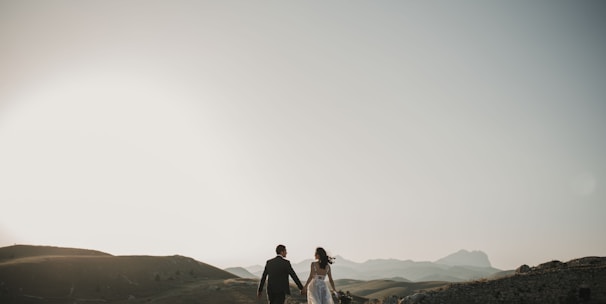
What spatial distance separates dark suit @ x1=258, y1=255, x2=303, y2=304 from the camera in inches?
478

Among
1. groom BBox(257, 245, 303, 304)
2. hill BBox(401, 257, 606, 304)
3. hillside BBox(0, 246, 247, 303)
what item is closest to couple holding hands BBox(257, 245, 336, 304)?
groom BBox(257, 245, 303, 304)

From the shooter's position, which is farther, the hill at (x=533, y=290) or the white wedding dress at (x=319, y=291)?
the hill at (x=533, y=290)

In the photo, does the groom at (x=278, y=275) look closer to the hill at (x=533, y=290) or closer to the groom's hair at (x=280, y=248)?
the groom's hair at (x=280, y=248)

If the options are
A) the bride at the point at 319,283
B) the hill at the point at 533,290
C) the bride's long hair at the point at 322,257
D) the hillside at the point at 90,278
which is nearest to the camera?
the bride's long hair at the point at 322,257

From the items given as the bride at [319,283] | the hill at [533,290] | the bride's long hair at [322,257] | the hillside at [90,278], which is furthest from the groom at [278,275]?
the hillside at [90,278]

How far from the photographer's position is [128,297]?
43.9 meters

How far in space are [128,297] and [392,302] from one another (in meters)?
36.9

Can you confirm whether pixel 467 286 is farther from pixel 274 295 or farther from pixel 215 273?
pixel 215 273

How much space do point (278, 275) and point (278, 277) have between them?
0.22 ft

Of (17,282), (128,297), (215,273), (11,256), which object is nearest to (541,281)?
(128,297)

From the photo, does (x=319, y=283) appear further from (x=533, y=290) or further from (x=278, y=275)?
(x=533, y=290)

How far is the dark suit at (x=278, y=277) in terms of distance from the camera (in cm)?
1214

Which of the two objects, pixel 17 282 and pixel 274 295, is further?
pixel 17 282

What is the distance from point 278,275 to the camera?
40.2 ft
